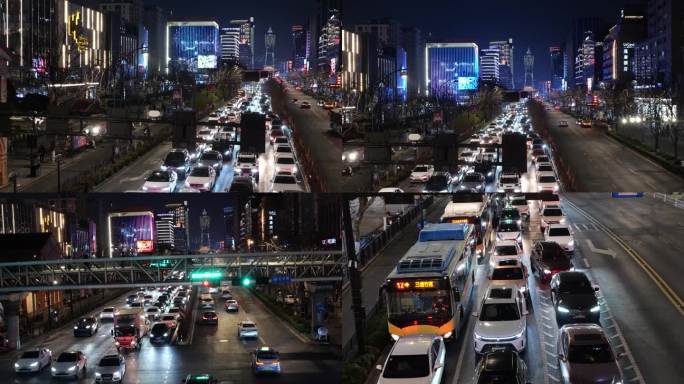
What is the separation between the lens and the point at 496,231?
38812 mm

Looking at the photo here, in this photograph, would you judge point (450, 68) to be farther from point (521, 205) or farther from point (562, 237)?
point (521, 205)

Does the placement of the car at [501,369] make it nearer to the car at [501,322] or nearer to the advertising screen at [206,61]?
the car at [501,322]

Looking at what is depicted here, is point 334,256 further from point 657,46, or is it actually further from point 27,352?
point 657,46

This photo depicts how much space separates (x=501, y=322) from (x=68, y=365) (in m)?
18.1

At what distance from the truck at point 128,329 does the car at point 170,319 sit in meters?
1.28

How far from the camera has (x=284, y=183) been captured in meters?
27.0

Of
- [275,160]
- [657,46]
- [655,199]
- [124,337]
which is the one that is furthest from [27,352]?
[657,46]

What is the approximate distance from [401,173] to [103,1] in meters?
9.43

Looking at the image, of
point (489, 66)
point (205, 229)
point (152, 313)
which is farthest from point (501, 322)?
point (152, 313)

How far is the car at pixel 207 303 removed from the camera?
54.5 m

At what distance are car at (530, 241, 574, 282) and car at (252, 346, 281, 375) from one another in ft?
46.8

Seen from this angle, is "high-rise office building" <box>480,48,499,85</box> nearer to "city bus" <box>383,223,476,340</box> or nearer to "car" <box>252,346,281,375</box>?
"city bus" <box>383,223,476,340</box>

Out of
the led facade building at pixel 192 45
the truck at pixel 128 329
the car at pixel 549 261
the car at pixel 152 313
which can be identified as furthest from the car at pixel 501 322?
the car at pixel 152 313

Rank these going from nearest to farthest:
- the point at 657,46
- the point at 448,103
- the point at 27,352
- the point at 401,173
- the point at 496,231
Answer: the point at 448,103 < the point at 401,173 < the point at 27,352 < the point at 496,231 < the point at 657,46
